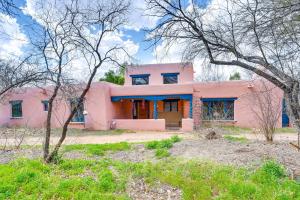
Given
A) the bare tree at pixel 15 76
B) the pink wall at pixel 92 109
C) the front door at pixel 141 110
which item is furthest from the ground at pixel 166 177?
the front door at pixel 141 110

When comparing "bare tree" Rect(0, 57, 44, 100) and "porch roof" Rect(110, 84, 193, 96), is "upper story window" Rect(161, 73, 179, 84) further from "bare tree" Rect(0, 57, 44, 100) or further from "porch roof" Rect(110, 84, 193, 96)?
"bare tree" Rect(0, 57, 44, 100)

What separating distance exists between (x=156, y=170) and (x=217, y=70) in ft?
12.6

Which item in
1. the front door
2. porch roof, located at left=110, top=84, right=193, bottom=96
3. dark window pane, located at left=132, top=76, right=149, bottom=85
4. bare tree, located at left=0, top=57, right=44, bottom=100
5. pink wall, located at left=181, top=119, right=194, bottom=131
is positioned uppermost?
dark window pane, located at left=132, top=76, right=149, bottom=85

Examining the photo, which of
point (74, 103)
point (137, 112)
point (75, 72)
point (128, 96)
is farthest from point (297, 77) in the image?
point (137, 112)

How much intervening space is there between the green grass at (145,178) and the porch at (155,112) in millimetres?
10855

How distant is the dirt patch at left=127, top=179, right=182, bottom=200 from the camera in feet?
15.4

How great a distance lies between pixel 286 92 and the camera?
17.6 ft

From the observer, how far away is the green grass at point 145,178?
15.1 feet

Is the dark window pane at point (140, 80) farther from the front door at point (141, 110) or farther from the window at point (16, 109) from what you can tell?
the window at point (16, 109)

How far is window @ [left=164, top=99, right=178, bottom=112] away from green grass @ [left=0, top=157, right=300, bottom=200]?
14.9 meters

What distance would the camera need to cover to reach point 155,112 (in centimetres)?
1825

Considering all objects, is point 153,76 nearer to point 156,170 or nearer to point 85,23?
point 85,23

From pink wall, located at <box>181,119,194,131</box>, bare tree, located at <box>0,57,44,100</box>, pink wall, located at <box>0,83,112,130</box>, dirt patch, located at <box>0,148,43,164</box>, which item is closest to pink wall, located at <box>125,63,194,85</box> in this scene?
pink wall, located at <box>0,83,112,130</box>

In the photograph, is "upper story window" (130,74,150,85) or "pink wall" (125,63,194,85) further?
"upper story window" (130,74,150,85)
